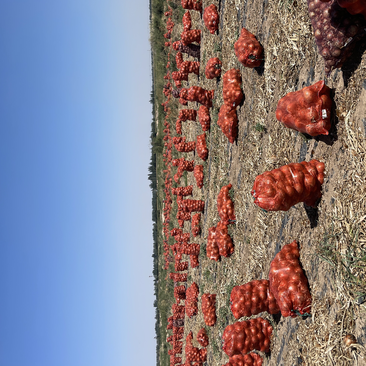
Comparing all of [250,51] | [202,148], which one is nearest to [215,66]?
[202,148]

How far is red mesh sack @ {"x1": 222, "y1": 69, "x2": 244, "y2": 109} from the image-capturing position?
25.2ft

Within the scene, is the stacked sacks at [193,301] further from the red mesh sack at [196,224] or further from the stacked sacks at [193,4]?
the stacked sacks at [193,4]

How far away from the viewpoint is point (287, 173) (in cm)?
438

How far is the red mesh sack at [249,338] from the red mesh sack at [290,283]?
1200mm

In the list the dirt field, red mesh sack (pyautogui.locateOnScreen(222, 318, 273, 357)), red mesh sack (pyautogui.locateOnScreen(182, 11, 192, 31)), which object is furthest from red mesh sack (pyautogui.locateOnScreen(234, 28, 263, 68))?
red mesh sack (pyautogui.locateOnScreen(182, 11, 192, 31))

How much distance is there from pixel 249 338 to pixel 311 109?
4109 millimetres

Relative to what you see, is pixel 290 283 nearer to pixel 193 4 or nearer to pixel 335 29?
pixel 335 29

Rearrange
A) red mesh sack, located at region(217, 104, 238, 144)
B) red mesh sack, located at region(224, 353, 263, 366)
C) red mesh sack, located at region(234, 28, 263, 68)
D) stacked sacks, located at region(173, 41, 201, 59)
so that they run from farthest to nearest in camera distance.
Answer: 1. stacked sacks, located at region(173, 41, 201, 59)
2. red mesh sack, located at region(217, 104, 238, 144)
3. red mesh sack, located at region(234, 28, 263, 68)
4. red mesh sack, located at region(224, 353, 263, 366)

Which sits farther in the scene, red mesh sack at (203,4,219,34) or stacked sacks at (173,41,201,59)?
stacked sacks at (173,41,201,59)

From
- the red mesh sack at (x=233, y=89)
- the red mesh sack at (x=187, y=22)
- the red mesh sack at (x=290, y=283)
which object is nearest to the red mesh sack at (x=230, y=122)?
the red mesh sack at (x=233, y=89)

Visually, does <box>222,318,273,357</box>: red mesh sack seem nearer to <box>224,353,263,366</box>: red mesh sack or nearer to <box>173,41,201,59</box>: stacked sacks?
<box>224,353,263,366</box>: red mesh sack

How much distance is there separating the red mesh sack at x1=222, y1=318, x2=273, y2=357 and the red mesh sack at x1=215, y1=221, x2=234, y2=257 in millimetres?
2526

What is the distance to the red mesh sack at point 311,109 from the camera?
410 cm

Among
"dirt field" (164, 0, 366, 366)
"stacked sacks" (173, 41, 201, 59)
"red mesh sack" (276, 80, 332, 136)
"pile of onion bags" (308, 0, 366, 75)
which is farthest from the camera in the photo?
"stacked sacks" (173, 41, 201, 59)
